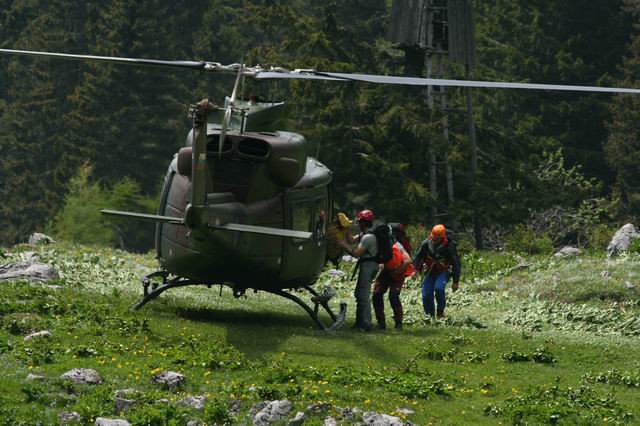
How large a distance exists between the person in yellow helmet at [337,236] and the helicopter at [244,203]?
65 centimetres

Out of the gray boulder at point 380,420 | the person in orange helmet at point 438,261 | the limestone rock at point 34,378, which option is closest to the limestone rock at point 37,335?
the limestone rock at point 34,378

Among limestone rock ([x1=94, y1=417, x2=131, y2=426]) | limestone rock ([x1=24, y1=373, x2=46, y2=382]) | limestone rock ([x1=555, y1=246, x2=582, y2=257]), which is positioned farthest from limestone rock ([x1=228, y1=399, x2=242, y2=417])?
limestone rock ([x1=555, y1=246, x2=582, y2=257])

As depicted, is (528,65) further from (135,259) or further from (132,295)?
(132,295)

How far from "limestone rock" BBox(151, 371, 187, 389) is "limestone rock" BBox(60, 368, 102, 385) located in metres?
0.69

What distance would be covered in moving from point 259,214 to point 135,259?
13835 millimetres

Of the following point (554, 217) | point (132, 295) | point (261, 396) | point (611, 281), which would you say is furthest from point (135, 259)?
point (554, 217)

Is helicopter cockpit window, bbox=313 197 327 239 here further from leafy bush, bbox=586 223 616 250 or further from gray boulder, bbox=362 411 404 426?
leafy bush, bbox=586 223 616 250

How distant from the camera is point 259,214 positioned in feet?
69.7

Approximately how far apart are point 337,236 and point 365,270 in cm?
97

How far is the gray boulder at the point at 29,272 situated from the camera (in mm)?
25781

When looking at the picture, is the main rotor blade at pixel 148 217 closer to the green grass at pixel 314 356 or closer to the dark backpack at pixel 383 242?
the green grass at pixel 314 356

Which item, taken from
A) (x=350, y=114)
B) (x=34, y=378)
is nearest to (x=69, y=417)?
(x=34, y=378)

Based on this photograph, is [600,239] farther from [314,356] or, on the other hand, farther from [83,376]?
[83,376]

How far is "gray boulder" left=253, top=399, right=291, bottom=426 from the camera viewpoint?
16.6 meters
